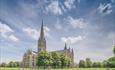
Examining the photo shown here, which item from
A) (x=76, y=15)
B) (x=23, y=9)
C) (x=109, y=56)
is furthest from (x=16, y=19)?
(x=109, y=56)

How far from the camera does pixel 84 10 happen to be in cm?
415

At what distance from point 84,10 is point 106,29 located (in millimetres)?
584

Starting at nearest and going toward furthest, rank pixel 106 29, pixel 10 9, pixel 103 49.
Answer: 1. pixel 10 9
2. pixel 106 29
3. pixel 103 49

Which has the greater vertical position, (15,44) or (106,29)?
(106,29)

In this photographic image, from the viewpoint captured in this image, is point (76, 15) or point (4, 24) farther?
point (76, 15)

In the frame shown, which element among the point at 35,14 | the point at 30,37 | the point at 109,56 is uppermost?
the point at 35,14

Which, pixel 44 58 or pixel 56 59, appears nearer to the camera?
pixel 44 58

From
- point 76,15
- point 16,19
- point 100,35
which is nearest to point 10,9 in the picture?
point 16,19

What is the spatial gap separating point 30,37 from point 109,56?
5.89 ft

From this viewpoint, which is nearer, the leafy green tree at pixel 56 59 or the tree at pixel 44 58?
the tree at pixel 44 58

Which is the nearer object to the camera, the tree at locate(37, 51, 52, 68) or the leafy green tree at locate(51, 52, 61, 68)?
the tree at locate(37, 51, 52, 68)

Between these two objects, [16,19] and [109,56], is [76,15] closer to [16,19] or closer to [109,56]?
[16,19]

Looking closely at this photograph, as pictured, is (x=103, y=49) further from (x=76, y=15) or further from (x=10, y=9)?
(x=10, y=9)

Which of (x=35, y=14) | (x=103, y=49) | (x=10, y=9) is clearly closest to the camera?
(x=10, y=9)
